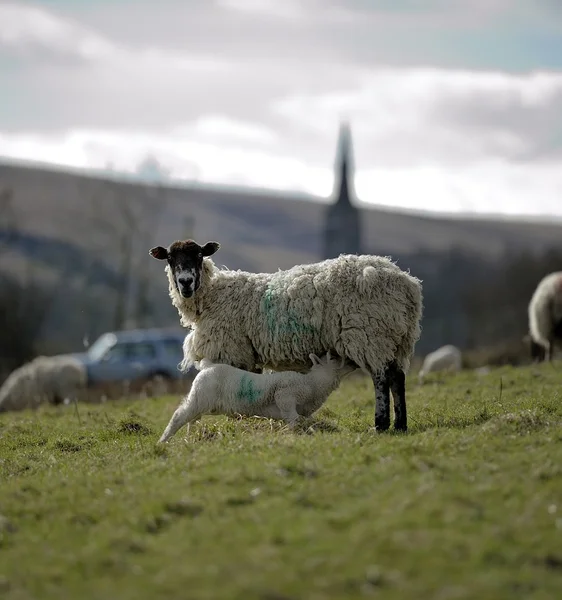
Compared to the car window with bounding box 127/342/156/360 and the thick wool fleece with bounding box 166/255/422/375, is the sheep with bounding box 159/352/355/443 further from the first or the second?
the car window with bounding box 127/342/156/360

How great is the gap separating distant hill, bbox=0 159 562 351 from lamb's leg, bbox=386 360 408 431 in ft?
126

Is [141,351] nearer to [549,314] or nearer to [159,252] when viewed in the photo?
[549,314]

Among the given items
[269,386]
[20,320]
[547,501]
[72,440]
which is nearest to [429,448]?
[547,501]

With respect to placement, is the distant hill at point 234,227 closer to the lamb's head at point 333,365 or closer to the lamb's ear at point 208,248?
the lamb's ear at point 208,248

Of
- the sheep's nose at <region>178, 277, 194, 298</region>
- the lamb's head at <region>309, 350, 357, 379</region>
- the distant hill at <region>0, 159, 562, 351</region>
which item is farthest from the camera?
the distant hill at <region>0, 159, 562, 351</region>

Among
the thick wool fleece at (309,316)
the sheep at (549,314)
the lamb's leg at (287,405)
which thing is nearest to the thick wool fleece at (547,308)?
the sheep at (549,314)

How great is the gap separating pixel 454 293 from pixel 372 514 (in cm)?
9680

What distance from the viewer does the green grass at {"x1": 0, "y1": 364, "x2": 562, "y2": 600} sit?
578cm

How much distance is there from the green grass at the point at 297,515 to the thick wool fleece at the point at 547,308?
373 inches

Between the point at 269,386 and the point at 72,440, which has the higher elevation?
the point at 269,386

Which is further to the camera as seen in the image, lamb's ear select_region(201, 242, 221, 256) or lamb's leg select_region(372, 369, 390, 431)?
lamb's ear select_region(201, 242, 221, 256)

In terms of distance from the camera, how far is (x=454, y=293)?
101875 mm

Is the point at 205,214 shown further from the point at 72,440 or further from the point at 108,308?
the point at 72,440

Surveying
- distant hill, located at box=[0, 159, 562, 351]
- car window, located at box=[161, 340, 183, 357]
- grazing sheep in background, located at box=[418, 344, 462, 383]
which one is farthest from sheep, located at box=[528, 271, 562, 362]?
distant hill, located at box=[0, 159, 562, 351]
